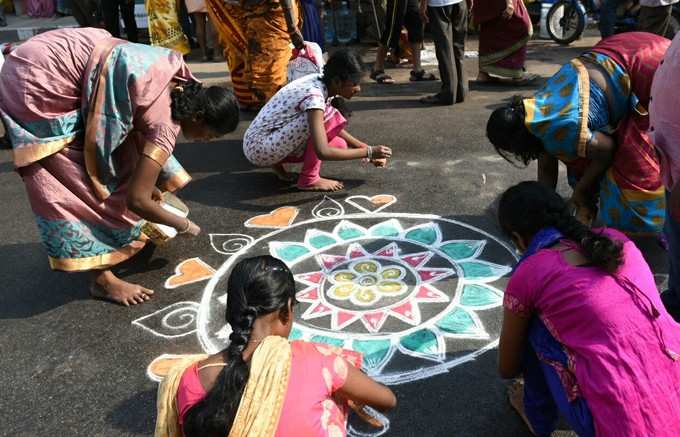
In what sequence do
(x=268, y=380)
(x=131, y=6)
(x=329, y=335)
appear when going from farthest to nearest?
(x=131, y=6) < (x=329, y=335) < (x=268, y=380)

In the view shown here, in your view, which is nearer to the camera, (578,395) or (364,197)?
(578,395)

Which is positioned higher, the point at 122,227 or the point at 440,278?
the point at 122,227

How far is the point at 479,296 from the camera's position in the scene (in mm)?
2740

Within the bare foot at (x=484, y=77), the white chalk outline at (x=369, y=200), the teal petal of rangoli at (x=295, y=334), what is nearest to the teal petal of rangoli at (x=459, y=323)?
the teal petal of rangoli at (x=295, y=334)

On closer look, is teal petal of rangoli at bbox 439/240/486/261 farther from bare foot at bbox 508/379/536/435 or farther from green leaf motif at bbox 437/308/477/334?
bare foot at bbox 508/379/536/435

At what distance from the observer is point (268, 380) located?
54.2 inches

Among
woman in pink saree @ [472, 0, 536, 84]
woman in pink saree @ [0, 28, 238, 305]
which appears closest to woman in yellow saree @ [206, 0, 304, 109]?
woman in pink saree @ [472, 0, 536, 84]

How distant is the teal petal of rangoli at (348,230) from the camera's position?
3.33 m

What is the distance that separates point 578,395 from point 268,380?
→ 894 mm

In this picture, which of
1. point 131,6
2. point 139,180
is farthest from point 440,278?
A: point 131,6

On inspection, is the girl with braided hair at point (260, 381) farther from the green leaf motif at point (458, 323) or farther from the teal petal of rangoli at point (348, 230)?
the teal petal of rangoli at point (348, 230)

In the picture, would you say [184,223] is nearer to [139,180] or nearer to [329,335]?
[139,180]

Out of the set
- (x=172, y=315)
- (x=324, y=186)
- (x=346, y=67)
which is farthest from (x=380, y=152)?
(x=172, y=315)

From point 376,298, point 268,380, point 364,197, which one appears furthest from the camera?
point 364,197
